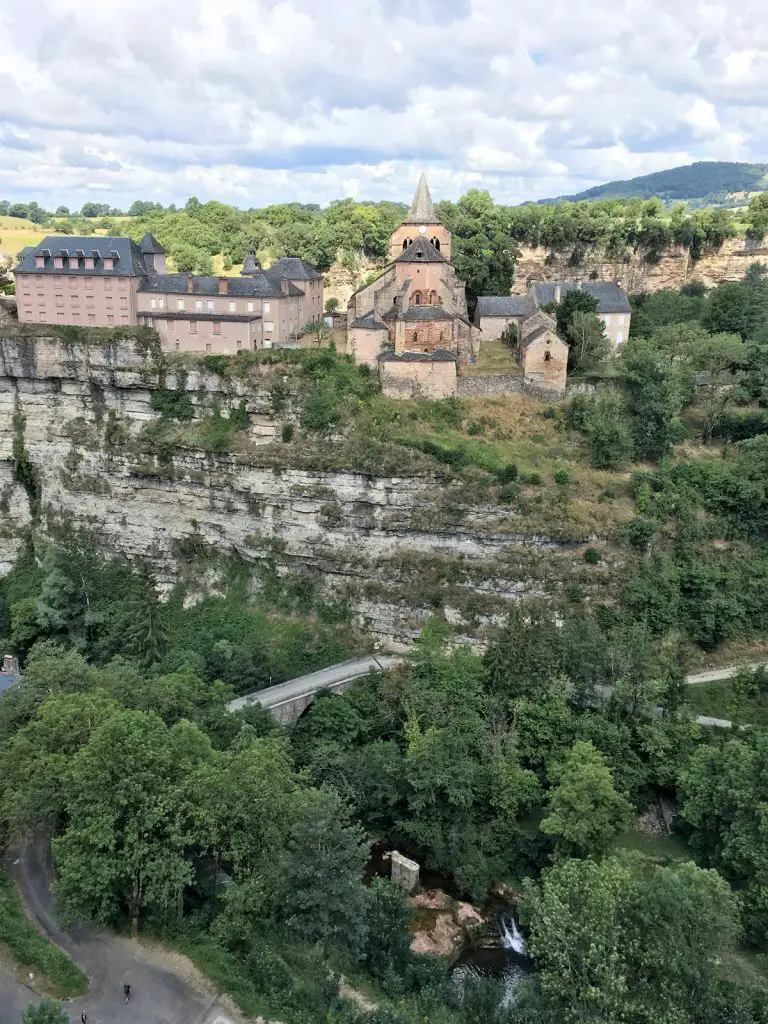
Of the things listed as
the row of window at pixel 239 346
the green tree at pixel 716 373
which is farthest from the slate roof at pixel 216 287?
the green tree at pixel 716 373

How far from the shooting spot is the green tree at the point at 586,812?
28.0 m

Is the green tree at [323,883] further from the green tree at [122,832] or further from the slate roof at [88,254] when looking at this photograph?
the slate roof at [88,254]

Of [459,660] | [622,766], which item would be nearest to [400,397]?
[459,660]

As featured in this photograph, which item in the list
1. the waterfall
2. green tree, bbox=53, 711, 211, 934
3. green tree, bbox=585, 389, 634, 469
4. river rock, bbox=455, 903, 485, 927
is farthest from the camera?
green tree, bbox=585, 389, 634, 469

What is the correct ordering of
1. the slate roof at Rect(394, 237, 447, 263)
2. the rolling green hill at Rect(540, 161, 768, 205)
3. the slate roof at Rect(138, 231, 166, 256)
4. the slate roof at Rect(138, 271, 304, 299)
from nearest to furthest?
1. the slate roof at Rect(138, 271, 304, 299)
2. the slate roof at Rect(394, 237, 447, 263)
3. the slate roof at Rect(138, 231, 166, 256)
4. the rolling green hill at Rect(540, 161, 768, 205)

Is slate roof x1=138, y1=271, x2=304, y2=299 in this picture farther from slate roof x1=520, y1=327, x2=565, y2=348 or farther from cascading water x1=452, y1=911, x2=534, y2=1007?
cascading water x1=452, y1=911, x2=534, y2=1007

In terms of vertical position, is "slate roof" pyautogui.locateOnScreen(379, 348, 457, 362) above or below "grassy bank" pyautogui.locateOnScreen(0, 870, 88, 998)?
above

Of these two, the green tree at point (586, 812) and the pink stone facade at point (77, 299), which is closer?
the green tree at point (586, 812)

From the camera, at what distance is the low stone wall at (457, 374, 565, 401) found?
141 feet

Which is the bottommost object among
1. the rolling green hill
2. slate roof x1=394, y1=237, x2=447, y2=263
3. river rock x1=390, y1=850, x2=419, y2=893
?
river rock x1=390, y1=850, x2=419, y2=893

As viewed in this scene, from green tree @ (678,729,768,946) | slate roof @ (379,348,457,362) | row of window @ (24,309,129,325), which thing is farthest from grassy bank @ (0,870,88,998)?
row of window @ (24,309,129,325)

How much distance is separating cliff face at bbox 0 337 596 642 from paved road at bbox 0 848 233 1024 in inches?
797

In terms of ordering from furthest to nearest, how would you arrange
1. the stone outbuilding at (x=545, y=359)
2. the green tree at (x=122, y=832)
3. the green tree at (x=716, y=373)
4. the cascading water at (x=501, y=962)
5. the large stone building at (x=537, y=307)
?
the large stone building at (x=537, y=307), the green tree at (x=716, y=373), the stone outbuilding at (x=545, y=359), the cascading water at (x=501, y=962), the green tree at (x=122, y=832)

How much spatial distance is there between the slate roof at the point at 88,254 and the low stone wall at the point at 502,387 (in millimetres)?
19762
